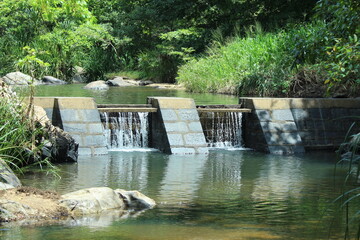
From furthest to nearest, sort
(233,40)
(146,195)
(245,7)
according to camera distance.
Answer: (245,7) < (233,40) < (146,195)

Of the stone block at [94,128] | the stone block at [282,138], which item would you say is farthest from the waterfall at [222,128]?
the stone block at [94,128]

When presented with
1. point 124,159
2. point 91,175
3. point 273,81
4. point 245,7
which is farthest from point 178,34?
point 91,175

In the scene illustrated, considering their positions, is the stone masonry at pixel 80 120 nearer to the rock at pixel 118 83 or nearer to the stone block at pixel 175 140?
the stone block at pixel 175 140

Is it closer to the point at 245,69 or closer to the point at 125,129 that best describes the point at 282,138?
the point at 125,129

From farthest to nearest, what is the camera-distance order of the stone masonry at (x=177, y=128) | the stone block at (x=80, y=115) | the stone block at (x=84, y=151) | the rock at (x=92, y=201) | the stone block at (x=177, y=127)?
the stone block at (x=177, y=127)
the stone masonry at (x=177, y=128)
the stone block at (x=80, y=115)
the stone block at (x=84, y=151)
the rock at (x=92, y=201)

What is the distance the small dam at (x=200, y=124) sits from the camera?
39.7ft

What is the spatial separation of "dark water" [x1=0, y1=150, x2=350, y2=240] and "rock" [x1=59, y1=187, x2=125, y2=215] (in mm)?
246

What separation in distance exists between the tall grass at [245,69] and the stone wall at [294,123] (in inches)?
181

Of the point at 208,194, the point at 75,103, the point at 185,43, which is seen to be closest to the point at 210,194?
the point at 208,194

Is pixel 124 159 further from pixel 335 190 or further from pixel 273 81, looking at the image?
pixel 273 81

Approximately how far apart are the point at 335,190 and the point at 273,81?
1078cm

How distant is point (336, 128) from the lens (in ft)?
44.8

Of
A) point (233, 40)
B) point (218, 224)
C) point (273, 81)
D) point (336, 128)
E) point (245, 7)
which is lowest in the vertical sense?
point (218, 224)

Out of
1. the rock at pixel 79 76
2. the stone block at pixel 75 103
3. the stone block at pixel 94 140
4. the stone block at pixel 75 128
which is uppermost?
the rock at pixel 79 76
